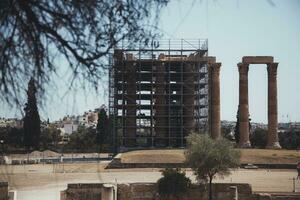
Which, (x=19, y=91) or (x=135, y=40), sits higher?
(x=135, y=40)

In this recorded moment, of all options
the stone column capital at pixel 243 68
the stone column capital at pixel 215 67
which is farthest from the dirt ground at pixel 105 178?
the stone column capital at pixel 215 67

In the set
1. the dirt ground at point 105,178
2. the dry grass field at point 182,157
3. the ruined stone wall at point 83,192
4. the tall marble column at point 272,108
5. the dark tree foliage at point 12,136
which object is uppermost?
the tall marble column at point 272,108

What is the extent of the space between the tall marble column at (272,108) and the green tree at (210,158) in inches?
886

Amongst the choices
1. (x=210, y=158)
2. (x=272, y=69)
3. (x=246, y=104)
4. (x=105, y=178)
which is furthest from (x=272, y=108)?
(x=210, y=158)

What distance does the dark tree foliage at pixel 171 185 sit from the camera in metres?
21.1

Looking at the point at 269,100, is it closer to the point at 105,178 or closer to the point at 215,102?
the point at 215,102

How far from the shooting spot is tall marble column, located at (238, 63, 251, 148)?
151 ft

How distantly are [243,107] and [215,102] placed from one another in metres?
2.72

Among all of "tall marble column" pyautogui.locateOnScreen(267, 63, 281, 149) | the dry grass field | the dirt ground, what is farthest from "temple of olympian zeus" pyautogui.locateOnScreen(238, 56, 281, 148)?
the dirt ground

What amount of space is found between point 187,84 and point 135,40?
147 ft

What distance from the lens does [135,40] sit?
7.38 ft

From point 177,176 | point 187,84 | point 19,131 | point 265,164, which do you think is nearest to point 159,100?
point 187,84

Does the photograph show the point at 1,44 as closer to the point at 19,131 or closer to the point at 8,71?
the point at 8,71

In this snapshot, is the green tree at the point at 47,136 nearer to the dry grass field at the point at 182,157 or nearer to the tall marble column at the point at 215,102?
the dry grass field at the point at 182,157
